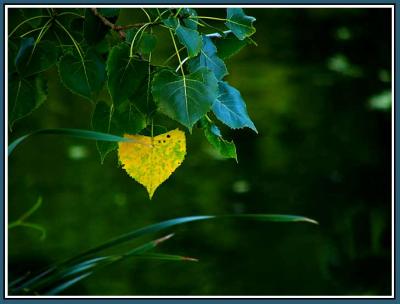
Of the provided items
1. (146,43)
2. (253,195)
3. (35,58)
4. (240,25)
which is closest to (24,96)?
(35,58)

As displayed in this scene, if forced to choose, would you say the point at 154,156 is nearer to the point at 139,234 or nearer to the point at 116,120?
the point at 116,120

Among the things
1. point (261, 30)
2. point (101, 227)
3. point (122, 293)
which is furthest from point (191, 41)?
point (261, 30)

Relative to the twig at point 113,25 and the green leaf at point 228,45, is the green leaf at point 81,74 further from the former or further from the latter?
the green leaf at point 228,45

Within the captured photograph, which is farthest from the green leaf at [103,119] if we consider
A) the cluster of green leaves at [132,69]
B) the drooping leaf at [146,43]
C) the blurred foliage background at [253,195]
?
the blurred foliage background at [253,195]

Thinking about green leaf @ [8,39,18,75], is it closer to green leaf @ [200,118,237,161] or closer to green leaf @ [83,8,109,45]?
green leaf @ [83,8,109,45]

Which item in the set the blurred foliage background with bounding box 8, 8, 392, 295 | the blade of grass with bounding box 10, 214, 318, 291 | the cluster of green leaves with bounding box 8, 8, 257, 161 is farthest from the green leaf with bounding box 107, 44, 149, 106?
the blurred foliage background with bounding box 8, 8, 392, 295

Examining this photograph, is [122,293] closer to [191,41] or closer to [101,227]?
[101,227]
